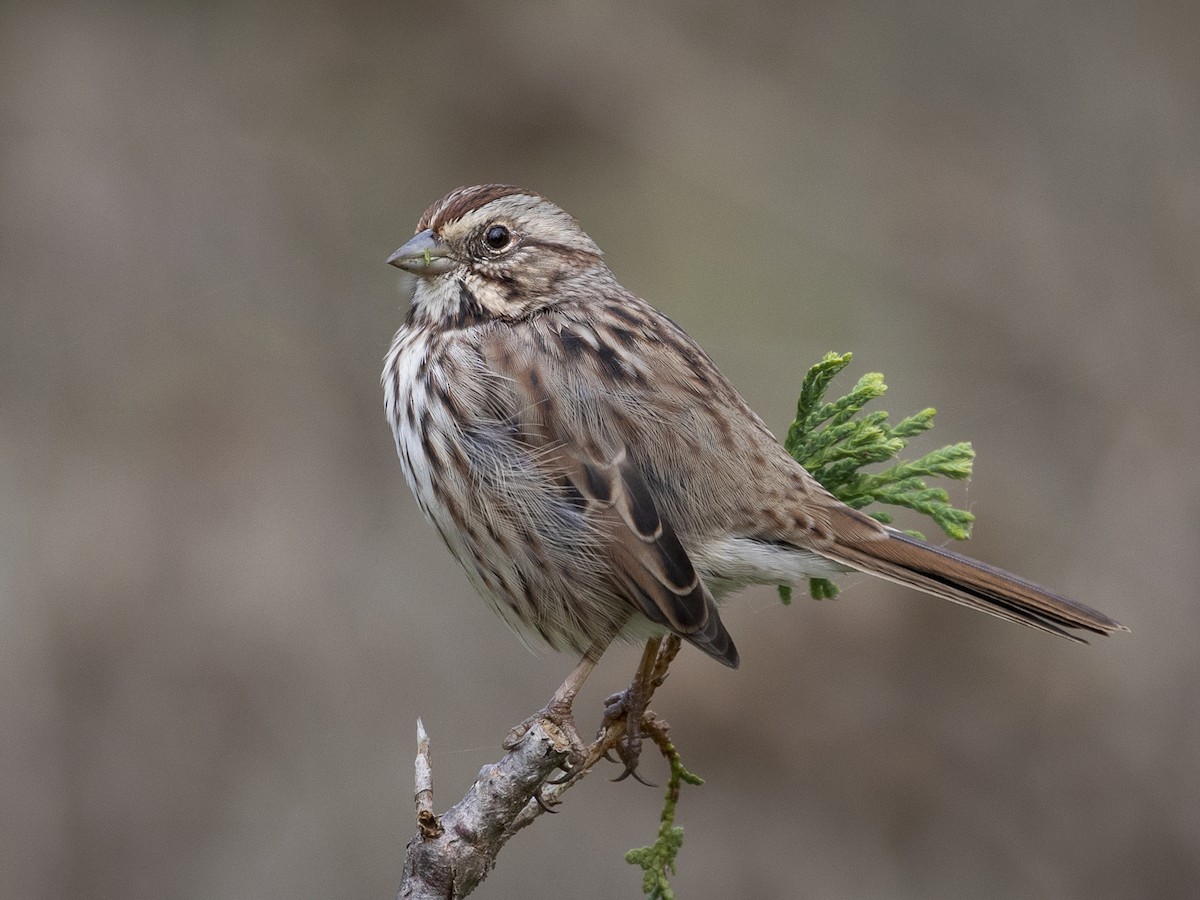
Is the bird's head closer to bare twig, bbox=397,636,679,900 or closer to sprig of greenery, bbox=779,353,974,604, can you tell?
sprig of greenery, bbox=779,353,974,604

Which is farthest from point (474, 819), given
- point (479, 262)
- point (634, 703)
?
point (479, 262)

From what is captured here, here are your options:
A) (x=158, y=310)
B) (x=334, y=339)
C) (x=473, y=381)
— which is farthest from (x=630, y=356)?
(x=158, y=310)

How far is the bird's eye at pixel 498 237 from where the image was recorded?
3.58 meters

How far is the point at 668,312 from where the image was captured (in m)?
6.50

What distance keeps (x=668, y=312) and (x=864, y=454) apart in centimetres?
337

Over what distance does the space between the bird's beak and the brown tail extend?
128 cm

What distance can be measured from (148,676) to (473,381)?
3.82m

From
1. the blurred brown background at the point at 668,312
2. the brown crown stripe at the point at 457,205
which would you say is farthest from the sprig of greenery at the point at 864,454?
the blurred brown background at the point at 668,312

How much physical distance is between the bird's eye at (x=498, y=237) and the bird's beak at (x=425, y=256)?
0.38 ft

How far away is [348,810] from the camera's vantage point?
20.9 feet

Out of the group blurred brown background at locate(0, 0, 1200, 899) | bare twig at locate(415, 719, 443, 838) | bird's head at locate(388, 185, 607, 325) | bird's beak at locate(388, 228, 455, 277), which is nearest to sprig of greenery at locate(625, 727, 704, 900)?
bare twig at locate(415, 719, 443, 838)

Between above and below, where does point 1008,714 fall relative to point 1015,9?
below

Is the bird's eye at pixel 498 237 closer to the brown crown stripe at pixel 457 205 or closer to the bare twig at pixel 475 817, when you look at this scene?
the brown crown stripe at pixel 457 205

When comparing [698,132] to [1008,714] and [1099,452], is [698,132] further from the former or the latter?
[1008,714]
